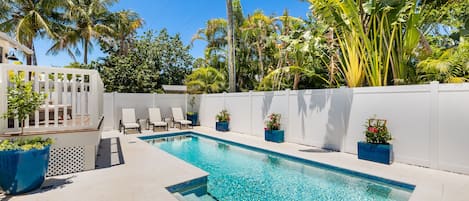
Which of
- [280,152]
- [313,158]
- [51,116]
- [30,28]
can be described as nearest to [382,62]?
[313,158]

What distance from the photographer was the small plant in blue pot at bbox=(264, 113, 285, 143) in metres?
9.16

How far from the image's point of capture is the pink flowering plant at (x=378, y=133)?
246 inches

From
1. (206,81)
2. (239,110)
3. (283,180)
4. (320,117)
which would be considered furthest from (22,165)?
(206,81)

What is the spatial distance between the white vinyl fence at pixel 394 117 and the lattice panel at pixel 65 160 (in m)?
6.61

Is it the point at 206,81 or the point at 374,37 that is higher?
the point at 374,37

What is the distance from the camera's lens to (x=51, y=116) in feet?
23.9

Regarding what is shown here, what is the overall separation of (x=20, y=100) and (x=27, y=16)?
14374mm

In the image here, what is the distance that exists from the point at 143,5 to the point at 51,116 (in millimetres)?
16469

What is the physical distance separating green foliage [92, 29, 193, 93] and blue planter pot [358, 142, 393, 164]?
53.0 feet

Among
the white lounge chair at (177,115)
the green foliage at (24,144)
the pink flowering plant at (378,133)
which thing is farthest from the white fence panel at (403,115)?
the white lounge chair at (177,115)

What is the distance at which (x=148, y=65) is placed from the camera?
20.4 metres

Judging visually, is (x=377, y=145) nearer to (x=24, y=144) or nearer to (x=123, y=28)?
(x=24, y=144)

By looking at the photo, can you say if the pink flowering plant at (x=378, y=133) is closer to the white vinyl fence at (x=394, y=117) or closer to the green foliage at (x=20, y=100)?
the white vinyl fence at (x=394, y=117)

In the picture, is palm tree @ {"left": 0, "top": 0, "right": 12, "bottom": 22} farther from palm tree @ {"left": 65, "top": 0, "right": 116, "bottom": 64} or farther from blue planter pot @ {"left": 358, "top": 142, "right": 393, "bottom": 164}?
blue planter pot @ {"left": 358, "top": 142, "right": 393, "bottom": 164}
